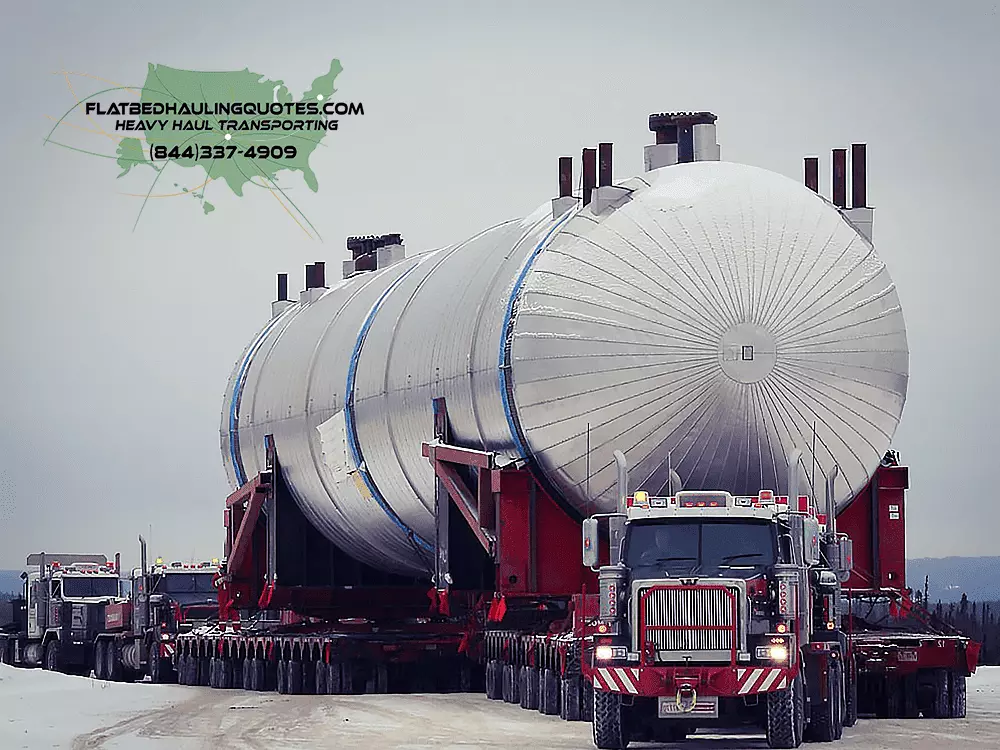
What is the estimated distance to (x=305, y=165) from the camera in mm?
23453

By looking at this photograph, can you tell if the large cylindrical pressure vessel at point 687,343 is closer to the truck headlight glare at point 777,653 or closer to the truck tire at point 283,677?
the truck headlight glare at point 777,653

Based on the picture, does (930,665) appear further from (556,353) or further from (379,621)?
(379,621)

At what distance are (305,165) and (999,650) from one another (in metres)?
41.1

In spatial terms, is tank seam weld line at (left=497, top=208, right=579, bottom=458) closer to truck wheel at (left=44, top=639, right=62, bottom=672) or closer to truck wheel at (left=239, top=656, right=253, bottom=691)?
truck wheel at (left=239, top=656, right=253, bottom=691)

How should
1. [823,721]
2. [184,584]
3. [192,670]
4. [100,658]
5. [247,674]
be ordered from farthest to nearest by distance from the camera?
1. [100,658]
2. [184,584]
3. [192,670]
4. [247,674]
5. [823,721]

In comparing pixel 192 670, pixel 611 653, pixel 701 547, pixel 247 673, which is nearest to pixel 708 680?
pixel 611 653

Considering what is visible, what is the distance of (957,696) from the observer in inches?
915

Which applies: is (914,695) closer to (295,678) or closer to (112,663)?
(295,678)

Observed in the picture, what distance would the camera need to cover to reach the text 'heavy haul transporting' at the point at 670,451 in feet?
61.8

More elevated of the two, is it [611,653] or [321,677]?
[611,653]

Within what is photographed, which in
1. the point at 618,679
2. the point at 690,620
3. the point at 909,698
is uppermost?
the point at 690,620

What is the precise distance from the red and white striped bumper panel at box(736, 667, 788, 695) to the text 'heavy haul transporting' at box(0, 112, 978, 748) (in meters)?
0.02

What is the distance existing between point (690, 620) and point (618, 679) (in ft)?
2.57

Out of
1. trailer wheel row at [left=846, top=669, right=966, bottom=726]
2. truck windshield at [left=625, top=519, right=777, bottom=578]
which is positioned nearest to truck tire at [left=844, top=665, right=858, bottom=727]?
trailer wheel row at [left=846, top=669, right=966, bottom=726]
